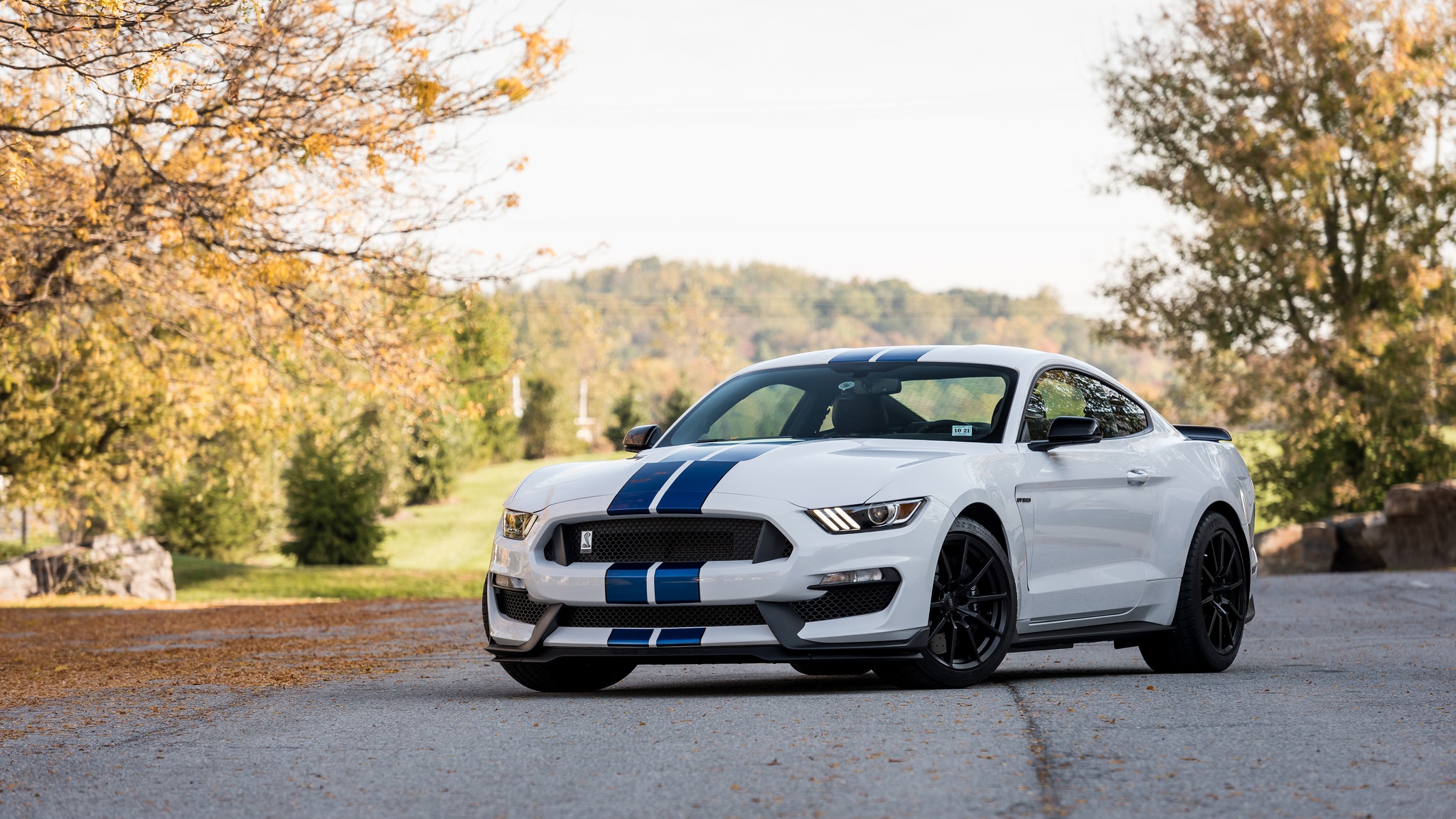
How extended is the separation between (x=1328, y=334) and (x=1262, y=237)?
2.45 meters

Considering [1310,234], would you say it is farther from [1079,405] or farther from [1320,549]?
[1079,405]

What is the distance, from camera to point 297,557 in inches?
1340

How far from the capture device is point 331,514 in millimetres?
33812

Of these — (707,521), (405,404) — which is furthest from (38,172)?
(707,521)

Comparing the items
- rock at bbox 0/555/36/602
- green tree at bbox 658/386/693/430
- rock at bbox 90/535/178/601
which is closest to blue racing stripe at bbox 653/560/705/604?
rock at bbox 0/555/36/602

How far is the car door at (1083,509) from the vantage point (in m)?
7.55

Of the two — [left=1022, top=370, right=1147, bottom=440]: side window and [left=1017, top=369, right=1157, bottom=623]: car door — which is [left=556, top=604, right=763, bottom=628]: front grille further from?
[left=1022, top=370, right=1147, bottom=440]: side window

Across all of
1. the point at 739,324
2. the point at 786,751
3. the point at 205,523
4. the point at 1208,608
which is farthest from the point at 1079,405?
the point at 739,324

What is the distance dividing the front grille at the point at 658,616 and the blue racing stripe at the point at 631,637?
0.02 m

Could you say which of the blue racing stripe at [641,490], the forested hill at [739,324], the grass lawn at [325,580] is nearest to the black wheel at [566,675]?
the blue racing stripe at [641,490]

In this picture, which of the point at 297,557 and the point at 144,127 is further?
the point at 297,557

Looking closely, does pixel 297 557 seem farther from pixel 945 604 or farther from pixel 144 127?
pixel 945 604

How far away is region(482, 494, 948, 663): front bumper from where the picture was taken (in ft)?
Answer: 21.7

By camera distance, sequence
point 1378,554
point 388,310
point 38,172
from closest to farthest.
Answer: point 38,172 < point 388,310 < point 1378,554
